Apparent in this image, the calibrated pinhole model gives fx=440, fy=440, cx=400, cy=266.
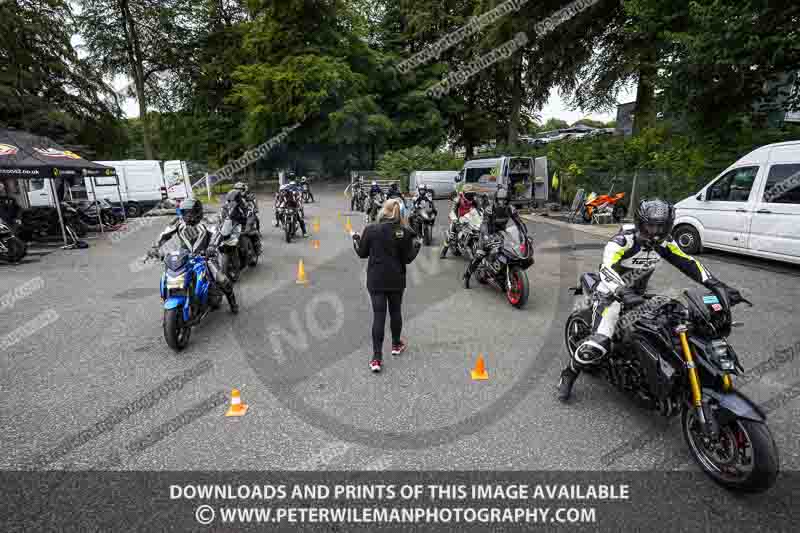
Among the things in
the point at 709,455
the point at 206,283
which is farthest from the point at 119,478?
the point at 709,455

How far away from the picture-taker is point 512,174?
1811cm

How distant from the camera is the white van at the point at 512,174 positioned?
17.5 metres

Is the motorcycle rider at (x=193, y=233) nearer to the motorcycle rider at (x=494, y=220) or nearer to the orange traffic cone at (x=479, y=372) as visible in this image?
the orange traffic cone at (x=479, y=372)

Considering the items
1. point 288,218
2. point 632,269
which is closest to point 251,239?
point 288,218

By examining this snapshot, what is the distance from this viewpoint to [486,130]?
3650 centimetres

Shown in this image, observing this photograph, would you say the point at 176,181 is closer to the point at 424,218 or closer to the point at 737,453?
the point at 424,218

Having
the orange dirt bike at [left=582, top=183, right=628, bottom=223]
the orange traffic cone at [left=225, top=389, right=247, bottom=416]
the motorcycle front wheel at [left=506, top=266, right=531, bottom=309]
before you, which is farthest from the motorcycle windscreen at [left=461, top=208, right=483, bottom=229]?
the orange dirt bike at [left=582, top=183, right=628, bottom=223]

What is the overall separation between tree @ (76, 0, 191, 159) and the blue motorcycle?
100.0 feet

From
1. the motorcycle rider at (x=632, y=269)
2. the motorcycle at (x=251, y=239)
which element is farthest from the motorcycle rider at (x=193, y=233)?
the motorcycle rider at (x=632, y=269)

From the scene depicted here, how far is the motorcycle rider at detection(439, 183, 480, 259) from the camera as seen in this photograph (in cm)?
881

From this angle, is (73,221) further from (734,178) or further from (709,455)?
(734,178)

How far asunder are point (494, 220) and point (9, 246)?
1110 cm

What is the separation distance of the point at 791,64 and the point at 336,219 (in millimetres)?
14072

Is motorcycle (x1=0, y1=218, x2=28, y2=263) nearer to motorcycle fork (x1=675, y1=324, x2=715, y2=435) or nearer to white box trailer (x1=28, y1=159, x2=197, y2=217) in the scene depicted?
white box trailer (x1=28, y1=159, x2=197, y2=217)
